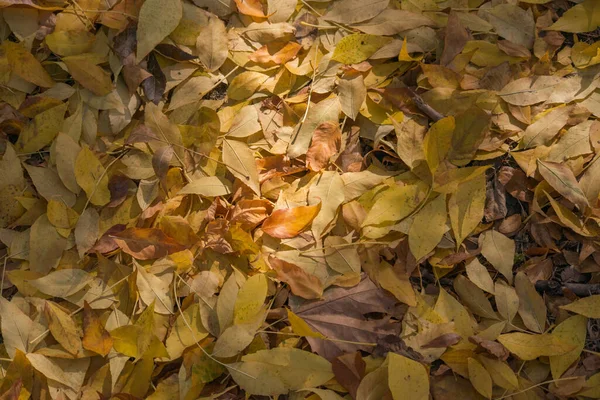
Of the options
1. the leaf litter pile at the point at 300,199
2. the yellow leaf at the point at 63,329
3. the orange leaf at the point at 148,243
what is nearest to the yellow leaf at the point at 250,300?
the leaf litter pile at the point at 300,199

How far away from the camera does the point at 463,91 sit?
1.15 m

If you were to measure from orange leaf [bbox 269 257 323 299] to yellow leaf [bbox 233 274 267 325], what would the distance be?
0.03 m

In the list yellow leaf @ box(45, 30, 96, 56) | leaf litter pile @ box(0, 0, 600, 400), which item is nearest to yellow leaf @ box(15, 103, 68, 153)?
leaf litter pile @ box(0, 0, 600, 400)

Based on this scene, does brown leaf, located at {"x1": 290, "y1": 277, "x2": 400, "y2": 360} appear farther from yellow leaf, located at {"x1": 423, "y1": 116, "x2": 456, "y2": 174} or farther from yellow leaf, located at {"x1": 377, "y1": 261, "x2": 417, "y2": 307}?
yellow leaf, located at {"x1": 423, "y1": 116, "x2": 456, "y2": 174}

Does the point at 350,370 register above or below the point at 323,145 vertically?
below

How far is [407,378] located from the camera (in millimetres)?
958

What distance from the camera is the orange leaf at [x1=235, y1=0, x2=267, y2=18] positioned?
3.88 ft

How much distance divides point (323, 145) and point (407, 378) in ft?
1.47

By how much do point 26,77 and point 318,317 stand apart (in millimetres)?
732

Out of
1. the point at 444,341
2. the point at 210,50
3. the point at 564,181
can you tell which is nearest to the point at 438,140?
the point at 564,181

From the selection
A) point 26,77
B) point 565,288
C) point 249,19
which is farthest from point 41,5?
point 565,288

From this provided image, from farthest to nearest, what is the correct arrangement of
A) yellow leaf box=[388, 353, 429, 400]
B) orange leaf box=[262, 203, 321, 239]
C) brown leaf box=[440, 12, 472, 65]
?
brown leaf box=[440, 12, 472, 65] < orange leaf box=[262, 203, 321, 239] < yellow leaf box=[388, 353, 429, 400]

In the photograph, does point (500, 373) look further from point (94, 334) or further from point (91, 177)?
point (91, 177)

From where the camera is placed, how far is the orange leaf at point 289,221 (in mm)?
1058
